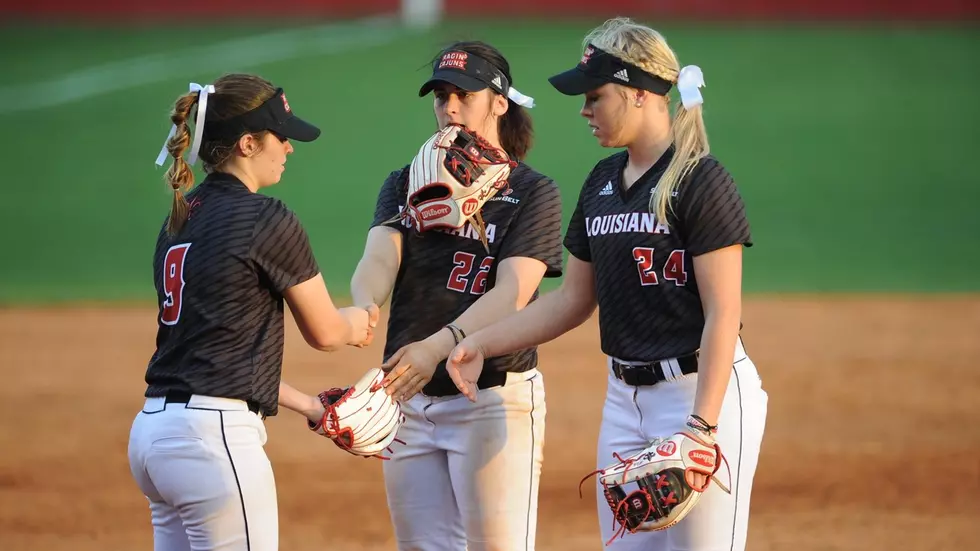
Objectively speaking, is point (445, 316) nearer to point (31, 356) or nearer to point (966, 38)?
point (31, 356)

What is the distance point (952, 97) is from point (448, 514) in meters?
16.1

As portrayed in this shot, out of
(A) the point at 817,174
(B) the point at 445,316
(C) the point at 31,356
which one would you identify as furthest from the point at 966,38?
(B) the point at 445,316

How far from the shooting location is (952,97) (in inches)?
715

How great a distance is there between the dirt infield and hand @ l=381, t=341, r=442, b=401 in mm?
2200

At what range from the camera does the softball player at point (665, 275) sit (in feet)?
11.0

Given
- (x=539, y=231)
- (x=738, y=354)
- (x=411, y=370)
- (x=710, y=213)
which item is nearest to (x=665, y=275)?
(x=710, y=213)

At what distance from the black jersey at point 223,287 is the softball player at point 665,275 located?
0.92 m

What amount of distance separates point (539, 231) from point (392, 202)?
0.55 m

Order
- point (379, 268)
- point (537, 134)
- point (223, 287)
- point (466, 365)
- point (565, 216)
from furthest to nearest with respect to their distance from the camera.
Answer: point (537, 134) < point (565, 216) < point (379, 268) < point (466, 365) < point (223, 287)

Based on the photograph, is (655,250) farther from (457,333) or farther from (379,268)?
(379,268)

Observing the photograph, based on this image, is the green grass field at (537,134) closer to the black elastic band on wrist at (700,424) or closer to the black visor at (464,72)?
the black visor at (464,72)

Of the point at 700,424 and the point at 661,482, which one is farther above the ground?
the point at 700,424

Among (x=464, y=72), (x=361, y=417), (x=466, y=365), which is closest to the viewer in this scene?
(x=361, y=417)

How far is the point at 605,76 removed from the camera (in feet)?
11.7
